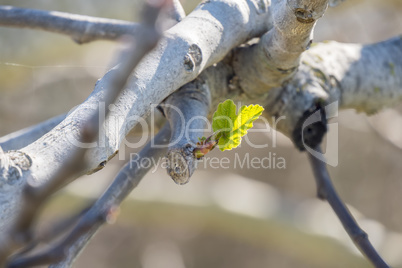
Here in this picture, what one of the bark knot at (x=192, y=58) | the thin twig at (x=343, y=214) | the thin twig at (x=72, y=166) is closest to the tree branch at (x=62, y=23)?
the bark knot at (x=192, y=58)

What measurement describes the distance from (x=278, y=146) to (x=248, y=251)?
0.97 metres

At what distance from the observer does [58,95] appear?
4.55 meters

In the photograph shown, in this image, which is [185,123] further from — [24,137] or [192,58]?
[24,137]

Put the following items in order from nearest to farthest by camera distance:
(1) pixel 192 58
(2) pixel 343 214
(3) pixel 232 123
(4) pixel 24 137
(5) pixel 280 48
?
(3) pixel 232 123
(1) pixel 192 58
(5) pixel 280 48
(2) pixel 343 214
(4) pixel 24 137

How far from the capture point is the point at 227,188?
321cm

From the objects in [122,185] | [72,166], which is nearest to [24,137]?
[122,185]

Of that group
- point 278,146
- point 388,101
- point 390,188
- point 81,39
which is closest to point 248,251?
point 278,146

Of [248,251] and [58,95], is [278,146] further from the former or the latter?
[58,95]

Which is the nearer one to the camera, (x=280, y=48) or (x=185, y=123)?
(x=185, y=123)

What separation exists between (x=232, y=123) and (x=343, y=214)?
0.49 meters

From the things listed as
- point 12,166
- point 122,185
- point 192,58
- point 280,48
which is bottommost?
point 122,185

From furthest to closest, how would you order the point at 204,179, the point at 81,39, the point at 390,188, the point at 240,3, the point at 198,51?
the point at 390,188 < the point at 204,179 < the point at 81,39 < the point at 240,3 < the point at 198,51

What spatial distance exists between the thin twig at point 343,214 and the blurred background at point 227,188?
2.71 ft

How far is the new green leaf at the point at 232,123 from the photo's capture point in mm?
816
